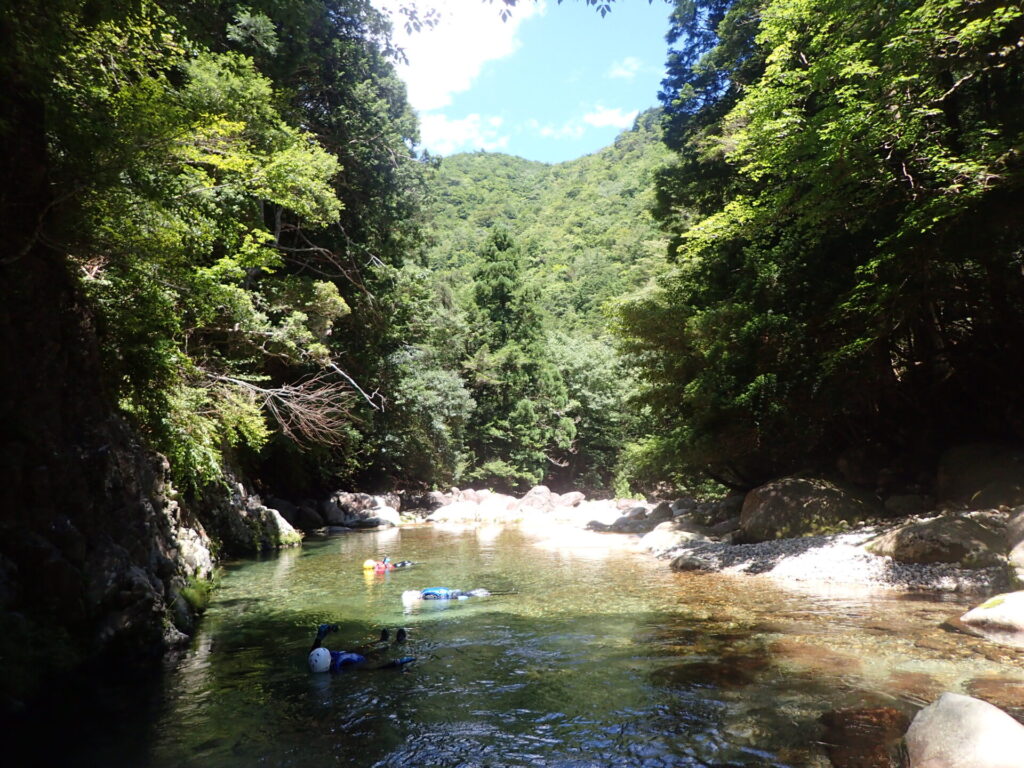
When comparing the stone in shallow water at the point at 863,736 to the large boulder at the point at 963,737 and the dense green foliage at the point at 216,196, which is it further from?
the dense green foliage at the point at 216,196

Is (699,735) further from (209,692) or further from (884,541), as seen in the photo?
(884,541)

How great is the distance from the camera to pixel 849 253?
42.9ft

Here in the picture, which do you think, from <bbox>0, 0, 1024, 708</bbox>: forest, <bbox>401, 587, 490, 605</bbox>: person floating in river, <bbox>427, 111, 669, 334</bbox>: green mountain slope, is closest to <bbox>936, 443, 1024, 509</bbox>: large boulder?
<bbox>0, 0, 1024, 708</bbox>: forest

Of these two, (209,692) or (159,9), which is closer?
(209,692)

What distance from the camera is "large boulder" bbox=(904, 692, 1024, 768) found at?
3.40 meters

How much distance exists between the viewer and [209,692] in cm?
590

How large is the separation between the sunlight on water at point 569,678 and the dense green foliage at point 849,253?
16.6ft

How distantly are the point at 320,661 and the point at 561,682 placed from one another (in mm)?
2599

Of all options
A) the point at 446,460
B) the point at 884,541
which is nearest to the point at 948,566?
the point at 884,541

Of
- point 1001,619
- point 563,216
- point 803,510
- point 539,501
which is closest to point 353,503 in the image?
point 539,501

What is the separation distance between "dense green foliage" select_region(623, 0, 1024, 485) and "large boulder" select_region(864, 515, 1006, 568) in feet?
10.7

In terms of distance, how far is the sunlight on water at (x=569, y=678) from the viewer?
4520 mm

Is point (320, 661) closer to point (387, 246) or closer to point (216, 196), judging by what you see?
point (216, 196)

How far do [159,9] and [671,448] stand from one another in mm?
13084
